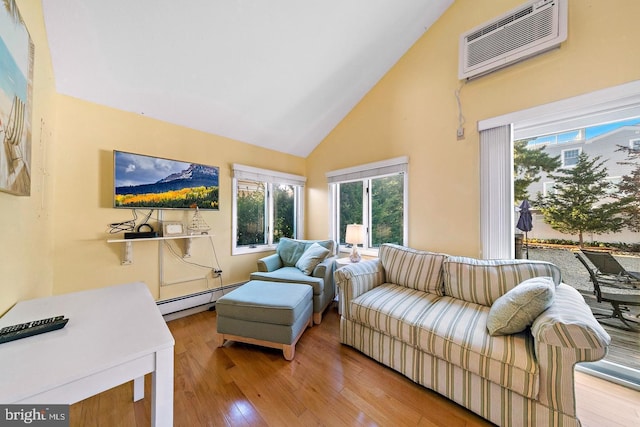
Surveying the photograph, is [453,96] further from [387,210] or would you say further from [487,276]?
[487,276]

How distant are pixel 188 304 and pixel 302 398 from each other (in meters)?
1.87

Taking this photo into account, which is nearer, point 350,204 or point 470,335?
point 470,335

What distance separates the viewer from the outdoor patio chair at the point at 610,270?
159 cm

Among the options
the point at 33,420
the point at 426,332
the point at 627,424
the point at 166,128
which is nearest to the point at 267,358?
the point at 426,332

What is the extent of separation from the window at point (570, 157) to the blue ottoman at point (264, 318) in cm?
245

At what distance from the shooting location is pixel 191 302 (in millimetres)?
2680

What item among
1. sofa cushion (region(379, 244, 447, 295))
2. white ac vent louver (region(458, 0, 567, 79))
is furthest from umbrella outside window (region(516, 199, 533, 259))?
white ac vent louver (region(458, 0, 567, 79))

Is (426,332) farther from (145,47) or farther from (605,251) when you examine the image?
(145,47)

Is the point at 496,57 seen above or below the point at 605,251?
above

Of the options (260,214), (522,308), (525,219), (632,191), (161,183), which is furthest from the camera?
(260,214)

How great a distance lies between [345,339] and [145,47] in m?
3.00

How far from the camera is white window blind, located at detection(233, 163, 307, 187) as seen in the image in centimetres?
308

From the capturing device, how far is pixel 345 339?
2.01 metres

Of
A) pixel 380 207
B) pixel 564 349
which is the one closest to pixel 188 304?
pixel 380 207
